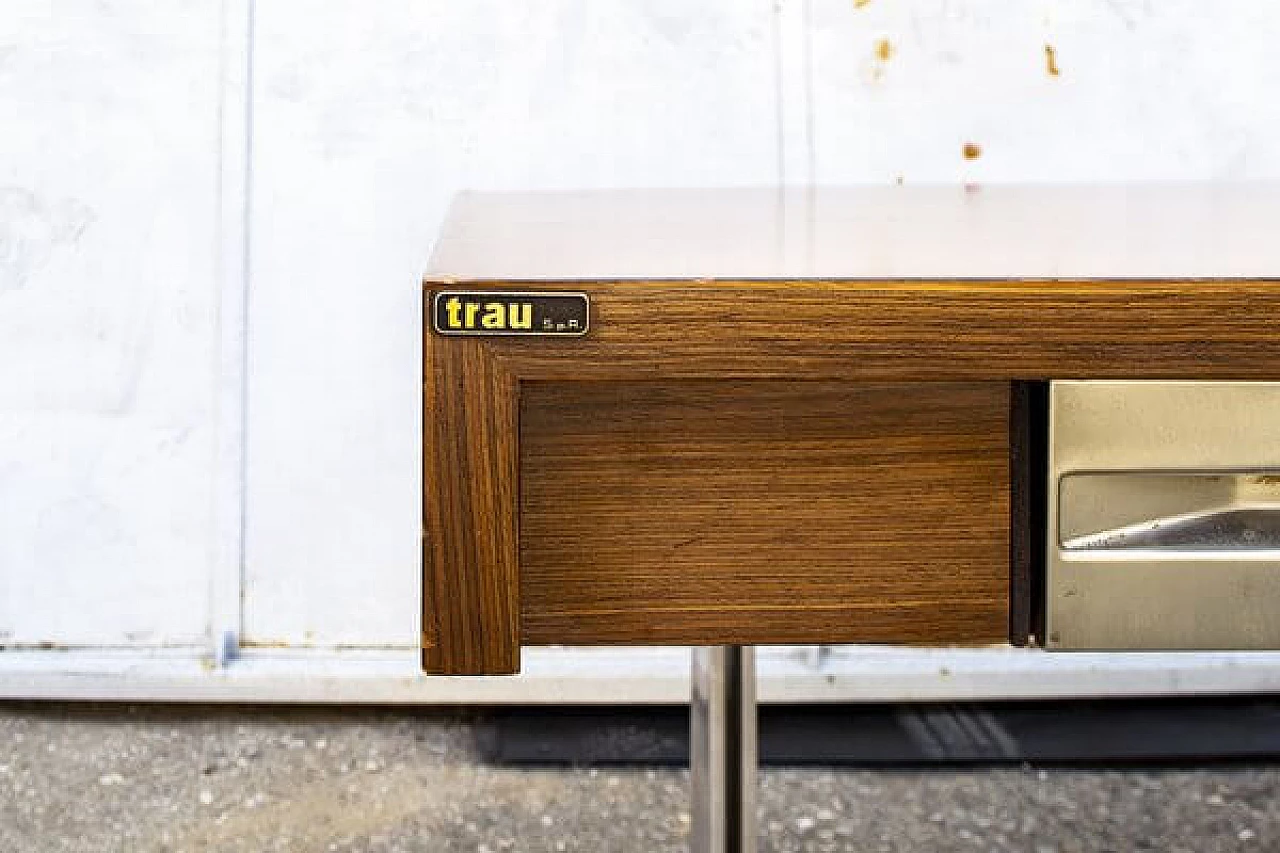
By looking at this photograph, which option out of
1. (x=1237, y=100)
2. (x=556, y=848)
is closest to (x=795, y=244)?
(x=556, y=848)

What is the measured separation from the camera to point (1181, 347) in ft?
1.82

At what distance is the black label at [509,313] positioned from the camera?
21.5 inches

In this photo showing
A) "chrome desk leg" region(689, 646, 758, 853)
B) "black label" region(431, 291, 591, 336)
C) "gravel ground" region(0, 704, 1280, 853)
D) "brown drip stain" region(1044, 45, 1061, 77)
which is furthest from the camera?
"brown drip stain" region(1044, 45, 1061, 77)

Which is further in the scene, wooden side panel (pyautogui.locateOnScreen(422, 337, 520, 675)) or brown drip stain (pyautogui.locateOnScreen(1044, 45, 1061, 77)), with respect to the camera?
brown drip stain (pyautogui.locateOnScreen(1044, 45, 1061, 77))

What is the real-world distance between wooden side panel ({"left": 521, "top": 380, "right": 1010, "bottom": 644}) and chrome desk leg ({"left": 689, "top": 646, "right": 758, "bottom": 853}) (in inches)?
7.6

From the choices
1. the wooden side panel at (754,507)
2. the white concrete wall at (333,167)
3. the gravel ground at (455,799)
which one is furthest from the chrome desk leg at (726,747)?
the white concrete wall at (333,167)

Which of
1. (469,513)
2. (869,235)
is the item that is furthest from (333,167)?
(469,513)

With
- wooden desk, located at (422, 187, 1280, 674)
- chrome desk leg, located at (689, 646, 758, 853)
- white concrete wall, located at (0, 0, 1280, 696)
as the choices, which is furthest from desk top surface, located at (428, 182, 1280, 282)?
white concrete wall, located at (0, 0, 1280, 696)

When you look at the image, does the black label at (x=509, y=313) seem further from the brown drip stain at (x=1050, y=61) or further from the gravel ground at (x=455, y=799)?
the brown drip stain at (x=1050, y=61)

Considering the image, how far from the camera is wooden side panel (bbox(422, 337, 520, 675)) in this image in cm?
55

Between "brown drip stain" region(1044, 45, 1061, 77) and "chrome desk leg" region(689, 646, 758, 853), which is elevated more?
"brown drip stain" region(1044, 45, 1061, 77)

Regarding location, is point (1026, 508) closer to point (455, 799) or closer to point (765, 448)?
point (765, 448)

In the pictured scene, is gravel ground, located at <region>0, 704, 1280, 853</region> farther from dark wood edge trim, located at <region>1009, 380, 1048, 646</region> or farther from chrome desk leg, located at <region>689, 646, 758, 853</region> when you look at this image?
dark wood edge trim, located at <region>1009, 380, 1048, 646</region>

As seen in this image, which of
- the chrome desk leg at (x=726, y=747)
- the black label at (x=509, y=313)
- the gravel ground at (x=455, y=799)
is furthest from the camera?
the gravel ground at (x=455, y=799)
